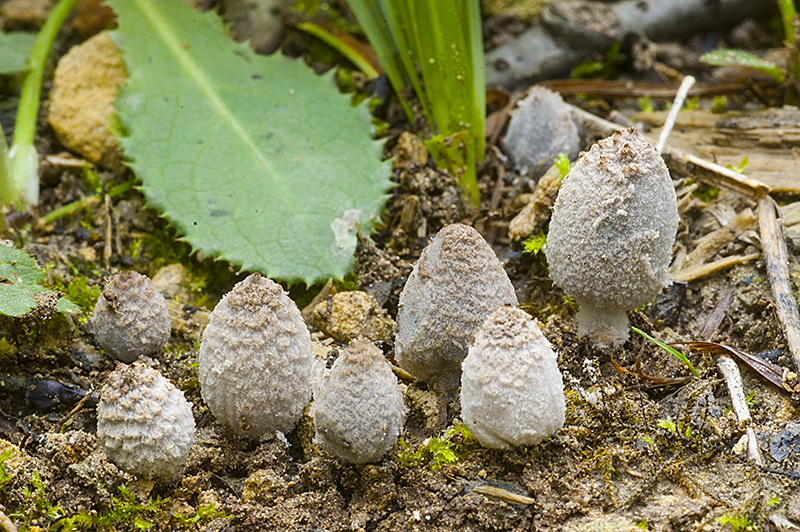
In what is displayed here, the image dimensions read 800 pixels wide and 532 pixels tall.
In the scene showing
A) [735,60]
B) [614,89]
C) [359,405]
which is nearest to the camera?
[359,405]

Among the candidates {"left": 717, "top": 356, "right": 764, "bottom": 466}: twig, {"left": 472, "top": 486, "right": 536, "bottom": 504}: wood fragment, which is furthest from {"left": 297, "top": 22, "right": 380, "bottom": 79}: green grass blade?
{"left": 472, "top": 486, "right": 536, "bottom": 504}: wood fragment

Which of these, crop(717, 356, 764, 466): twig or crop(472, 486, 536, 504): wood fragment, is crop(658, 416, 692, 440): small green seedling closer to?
crop(717, 356, 764, 466): twig

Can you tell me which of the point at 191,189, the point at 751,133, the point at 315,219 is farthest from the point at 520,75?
the point at 191,189

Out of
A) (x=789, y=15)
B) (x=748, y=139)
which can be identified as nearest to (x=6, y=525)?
(x=748, y=139)

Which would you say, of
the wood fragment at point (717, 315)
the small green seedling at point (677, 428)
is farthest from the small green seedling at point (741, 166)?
the small green seedling at point (677, 428)

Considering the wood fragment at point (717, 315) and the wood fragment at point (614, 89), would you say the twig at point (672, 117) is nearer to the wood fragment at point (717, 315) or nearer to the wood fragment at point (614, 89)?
the wood fragment at point (614, 89)

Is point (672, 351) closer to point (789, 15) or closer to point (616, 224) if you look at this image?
point (616, 224)
